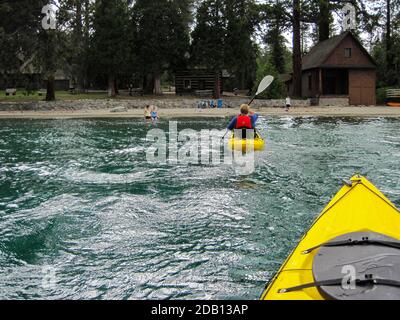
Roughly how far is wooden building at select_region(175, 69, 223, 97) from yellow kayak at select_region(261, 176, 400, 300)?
3992 centimetres

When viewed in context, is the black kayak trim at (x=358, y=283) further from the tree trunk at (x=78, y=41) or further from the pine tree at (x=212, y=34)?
the pine tree at (x=212, y=34)

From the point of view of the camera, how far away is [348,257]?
4.28 meters

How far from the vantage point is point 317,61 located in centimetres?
4109

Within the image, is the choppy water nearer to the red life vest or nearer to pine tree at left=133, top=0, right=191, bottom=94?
the red life vest

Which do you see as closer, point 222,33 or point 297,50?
point 222,33

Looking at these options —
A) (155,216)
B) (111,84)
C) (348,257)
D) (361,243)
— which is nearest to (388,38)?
(111,84)

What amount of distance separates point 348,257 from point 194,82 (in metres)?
43.8

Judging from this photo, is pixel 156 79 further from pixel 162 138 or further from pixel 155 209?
pixel 155 209

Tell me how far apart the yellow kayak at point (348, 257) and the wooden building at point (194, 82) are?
39920 mm

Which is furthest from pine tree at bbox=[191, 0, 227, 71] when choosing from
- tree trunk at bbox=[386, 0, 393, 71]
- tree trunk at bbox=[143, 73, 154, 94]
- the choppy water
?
the choppy water

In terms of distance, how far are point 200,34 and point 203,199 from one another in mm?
33248

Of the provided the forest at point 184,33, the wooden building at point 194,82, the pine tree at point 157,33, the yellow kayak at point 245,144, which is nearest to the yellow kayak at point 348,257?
the yellow kayak at point 245,144

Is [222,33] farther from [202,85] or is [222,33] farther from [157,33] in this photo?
[202,85]

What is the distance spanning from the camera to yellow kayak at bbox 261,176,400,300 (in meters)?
3.72
